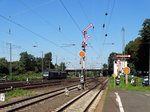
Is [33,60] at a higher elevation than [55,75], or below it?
higher

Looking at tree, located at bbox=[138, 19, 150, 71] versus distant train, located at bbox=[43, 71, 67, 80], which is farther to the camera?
distant train, located at bbox=[43, 71, 67, 80]

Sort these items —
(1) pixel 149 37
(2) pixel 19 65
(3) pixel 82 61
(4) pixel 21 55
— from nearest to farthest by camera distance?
(3) pixel 82 61 → (1) pixel 149 37 → (2) pixel 19 65 → (4) pixel 21 55

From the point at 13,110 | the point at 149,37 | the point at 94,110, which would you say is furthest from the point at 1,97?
the point at 149,37

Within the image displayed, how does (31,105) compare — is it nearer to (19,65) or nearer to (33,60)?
(19,65)

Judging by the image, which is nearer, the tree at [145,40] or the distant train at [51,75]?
the tree at [145,40]

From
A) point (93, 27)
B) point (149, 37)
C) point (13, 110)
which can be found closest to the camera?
point (13, 110)

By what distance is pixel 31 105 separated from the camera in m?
12.3

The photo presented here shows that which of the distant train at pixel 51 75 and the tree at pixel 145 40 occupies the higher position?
the tree at pixel 145 40

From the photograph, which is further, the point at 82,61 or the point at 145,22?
the point at 145,22

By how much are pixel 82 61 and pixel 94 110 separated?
12.8 m

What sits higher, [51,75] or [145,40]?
[145,40]

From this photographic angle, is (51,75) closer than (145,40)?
No

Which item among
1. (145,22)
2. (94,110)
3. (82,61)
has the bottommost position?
(94,110)

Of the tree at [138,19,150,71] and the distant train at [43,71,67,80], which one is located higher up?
the tree at [138,19,150,71]
